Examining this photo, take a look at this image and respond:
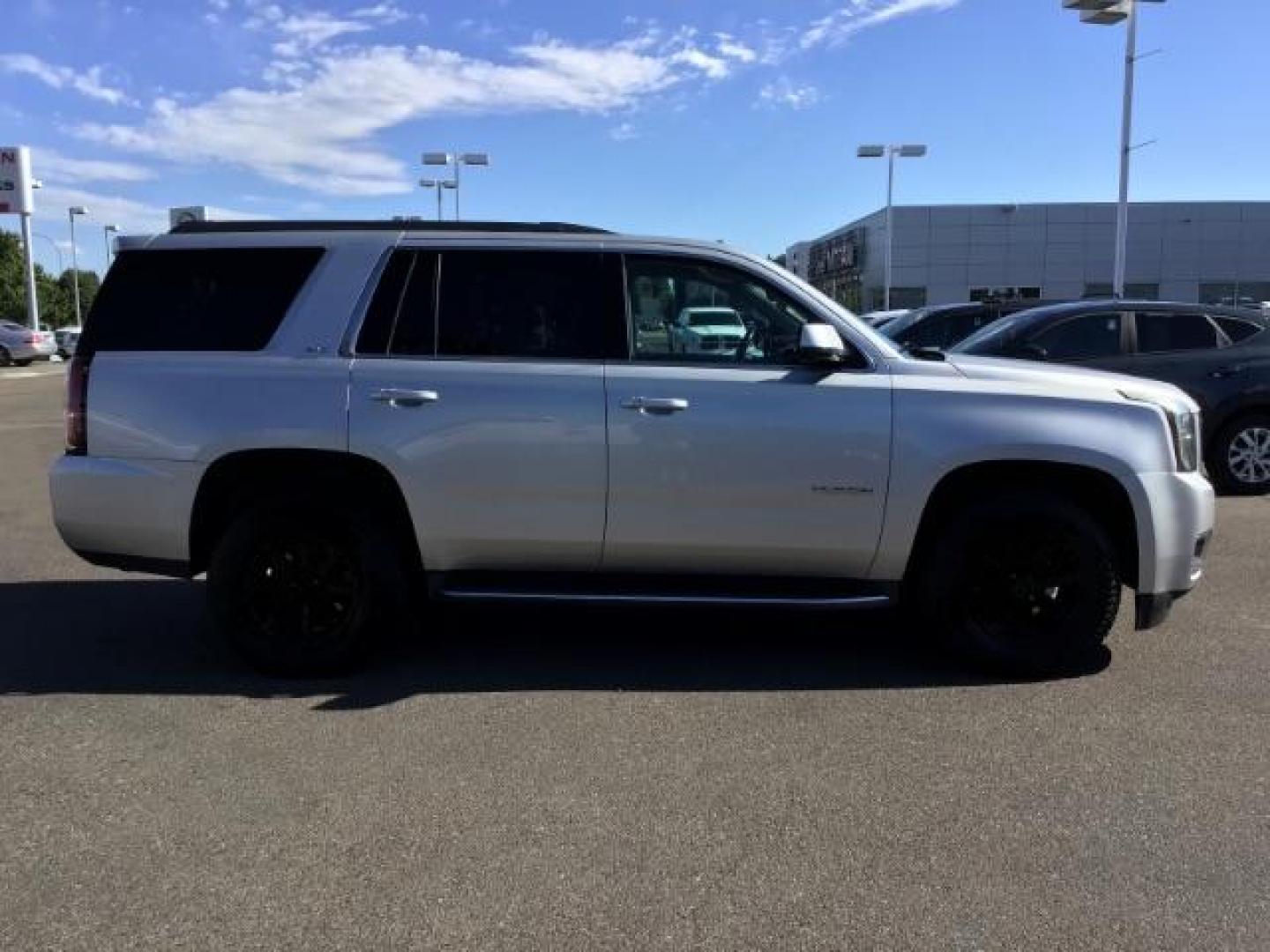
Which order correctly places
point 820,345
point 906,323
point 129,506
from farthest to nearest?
point 906,323 → point 129,506 → point 820,345

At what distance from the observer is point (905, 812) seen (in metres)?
3.66

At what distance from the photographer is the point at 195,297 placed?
5016 mm

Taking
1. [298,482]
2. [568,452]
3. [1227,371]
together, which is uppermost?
[1227,371]

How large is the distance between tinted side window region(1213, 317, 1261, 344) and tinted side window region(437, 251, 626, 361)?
7.57m

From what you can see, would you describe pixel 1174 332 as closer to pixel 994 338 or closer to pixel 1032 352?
pixel 1032 352

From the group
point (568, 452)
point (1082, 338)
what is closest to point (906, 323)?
point (1082, 338)

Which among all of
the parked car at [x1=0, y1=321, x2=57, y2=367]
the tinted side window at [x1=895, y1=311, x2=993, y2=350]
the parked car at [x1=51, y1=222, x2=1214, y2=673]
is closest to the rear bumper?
the parked car at [x1=51, y1=222, x2=1214, y2=673]

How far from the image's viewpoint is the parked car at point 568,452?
189 inches

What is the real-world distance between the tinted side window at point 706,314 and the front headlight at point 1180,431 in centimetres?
153

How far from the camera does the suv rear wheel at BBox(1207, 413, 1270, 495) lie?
32.9ft

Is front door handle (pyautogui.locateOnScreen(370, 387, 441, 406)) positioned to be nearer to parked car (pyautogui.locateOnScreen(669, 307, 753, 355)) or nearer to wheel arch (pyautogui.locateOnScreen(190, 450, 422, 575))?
wheel arch (pyautogui.locateOnScreen(190, 450, 422, 575))

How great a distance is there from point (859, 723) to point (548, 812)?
1448 mm

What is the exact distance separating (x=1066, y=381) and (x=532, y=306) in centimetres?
242

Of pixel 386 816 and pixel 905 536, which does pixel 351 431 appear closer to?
pixel 386 816
